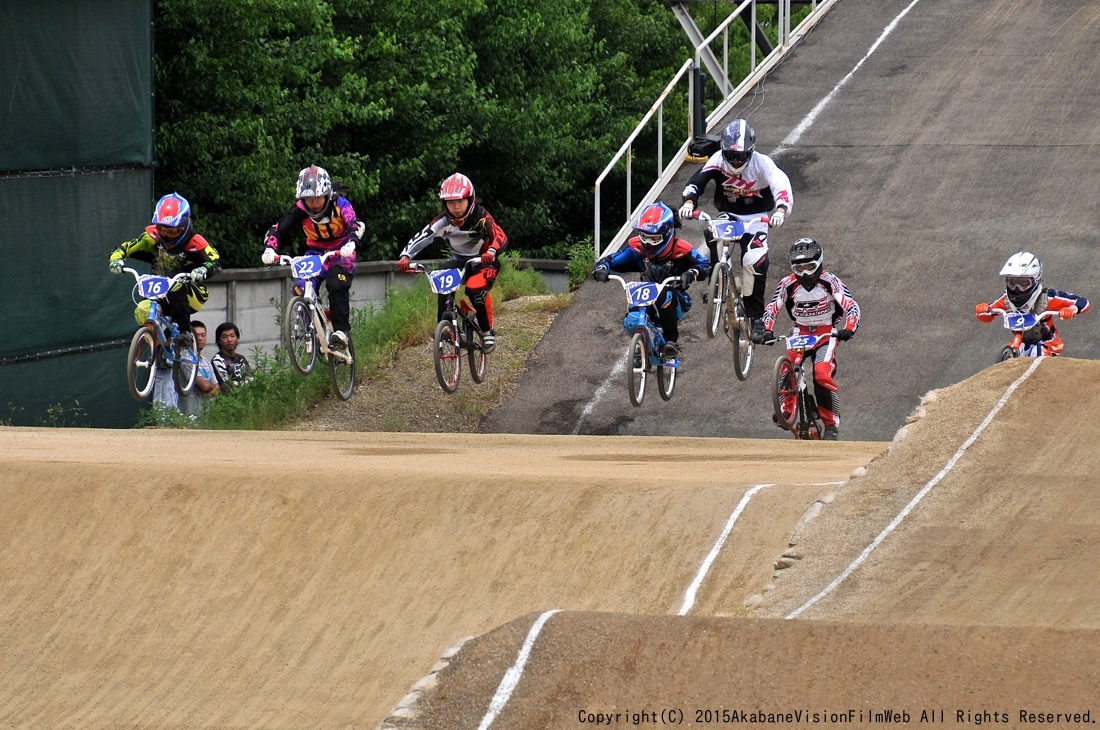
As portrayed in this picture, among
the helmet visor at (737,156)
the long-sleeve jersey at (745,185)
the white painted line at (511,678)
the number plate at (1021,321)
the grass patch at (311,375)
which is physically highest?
the helmet visor at (737,156)

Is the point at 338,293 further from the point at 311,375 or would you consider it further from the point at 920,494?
the point at 920,494

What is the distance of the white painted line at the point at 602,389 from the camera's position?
20.6 m

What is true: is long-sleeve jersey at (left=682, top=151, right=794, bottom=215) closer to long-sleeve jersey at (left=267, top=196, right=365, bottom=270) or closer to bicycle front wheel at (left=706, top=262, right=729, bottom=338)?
bicycle front wheel at (left=706, top=262, right=729, bottom=338)

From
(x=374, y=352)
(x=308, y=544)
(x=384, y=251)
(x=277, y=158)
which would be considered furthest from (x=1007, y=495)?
(x=384, y=251)

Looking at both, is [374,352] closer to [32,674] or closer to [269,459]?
[269,459]

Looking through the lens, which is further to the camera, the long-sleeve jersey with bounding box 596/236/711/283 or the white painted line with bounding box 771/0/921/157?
the white painted line with bounding box 771/0/921/157

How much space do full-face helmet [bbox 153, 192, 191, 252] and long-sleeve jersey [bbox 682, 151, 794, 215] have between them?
17.9 ft

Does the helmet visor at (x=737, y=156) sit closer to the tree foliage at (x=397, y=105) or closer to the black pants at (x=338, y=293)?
the black pants at (x=338, y=293)

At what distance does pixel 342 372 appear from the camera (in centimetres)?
1756

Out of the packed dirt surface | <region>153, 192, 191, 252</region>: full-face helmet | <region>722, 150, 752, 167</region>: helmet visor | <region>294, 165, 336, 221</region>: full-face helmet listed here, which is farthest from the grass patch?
the packed dirt surface

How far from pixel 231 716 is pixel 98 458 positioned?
4479 millimetres

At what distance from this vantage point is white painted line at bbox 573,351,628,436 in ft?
67.6

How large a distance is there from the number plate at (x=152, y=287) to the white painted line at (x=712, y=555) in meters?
7.74

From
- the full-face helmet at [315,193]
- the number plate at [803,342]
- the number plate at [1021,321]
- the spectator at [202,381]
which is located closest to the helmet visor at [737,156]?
the number plate at [803,342]
